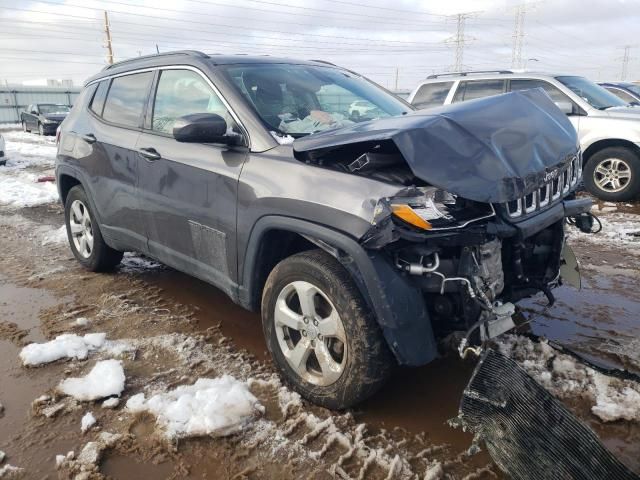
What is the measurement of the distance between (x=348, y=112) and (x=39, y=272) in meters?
3.57

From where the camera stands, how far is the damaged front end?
92.5 inches

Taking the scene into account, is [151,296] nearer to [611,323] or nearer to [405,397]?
[405,397]

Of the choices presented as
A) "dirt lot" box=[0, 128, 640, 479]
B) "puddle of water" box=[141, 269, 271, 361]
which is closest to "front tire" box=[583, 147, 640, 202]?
"dirt lot" box=[0, 128, 640, 479]

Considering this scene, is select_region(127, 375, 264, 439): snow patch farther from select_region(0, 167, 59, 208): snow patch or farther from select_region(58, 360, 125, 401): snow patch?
select_region(0, 167, 59, 208): snow patch

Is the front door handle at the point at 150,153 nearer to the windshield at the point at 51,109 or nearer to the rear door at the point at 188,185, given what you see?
the rear door at the point at 188,185

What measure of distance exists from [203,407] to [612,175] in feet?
23.6

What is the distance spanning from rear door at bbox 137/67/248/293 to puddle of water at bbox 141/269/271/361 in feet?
1.68

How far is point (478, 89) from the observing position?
28.1ft

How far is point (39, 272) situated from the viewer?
5.17 m

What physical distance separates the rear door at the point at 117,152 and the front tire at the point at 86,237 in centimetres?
31

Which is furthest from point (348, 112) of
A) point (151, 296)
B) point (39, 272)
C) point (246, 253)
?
point (39, 272)

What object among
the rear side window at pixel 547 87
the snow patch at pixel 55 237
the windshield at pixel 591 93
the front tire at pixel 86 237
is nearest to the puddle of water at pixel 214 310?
the front tire at pixel 86 237

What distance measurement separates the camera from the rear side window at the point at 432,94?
29.0ft

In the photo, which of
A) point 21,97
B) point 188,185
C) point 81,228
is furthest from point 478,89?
point 21,97
